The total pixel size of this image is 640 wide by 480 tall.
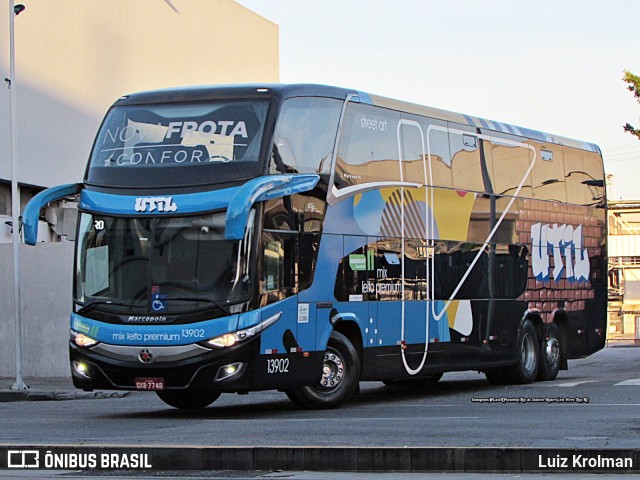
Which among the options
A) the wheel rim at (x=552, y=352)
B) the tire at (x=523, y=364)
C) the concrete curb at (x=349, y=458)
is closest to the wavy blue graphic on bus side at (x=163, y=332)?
the concrete curb at (x=349, y=458)

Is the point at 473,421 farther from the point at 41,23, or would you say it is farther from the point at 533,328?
the point at 41,23

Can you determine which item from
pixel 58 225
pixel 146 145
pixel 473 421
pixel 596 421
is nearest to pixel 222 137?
pixel 146 145

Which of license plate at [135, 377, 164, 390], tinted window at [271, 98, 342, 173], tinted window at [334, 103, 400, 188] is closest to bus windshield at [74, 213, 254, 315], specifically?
license plate at [135, 377, 164, 390]

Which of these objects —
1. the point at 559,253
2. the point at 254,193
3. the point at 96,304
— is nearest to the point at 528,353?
the point at 559,253

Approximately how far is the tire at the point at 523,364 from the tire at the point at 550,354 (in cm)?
16

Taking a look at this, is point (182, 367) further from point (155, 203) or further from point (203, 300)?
point (155, 203)

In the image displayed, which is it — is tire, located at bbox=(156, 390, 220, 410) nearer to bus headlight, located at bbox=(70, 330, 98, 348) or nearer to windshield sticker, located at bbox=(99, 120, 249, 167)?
bus headlight, located at bbox=(70, 330, 98, 348)

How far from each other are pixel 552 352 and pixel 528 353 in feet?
3.22

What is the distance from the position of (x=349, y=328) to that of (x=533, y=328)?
6120 millimetres

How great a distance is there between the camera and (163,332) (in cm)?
1584

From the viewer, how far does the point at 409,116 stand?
19438mm

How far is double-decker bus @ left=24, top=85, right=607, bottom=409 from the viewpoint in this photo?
15.9 m

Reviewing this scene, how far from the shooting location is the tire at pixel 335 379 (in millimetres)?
17281

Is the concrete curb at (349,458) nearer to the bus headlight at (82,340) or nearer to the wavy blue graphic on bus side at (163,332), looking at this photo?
the wavy blue graphic on bus side at (163,332)
